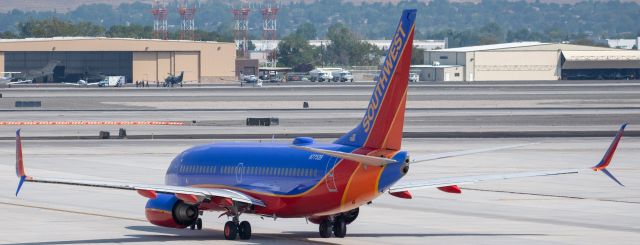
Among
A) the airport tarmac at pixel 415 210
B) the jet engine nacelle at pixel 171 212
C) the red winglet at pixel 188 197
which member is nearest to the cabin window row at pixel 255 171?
the jet engine nacelle at pixel 171 212

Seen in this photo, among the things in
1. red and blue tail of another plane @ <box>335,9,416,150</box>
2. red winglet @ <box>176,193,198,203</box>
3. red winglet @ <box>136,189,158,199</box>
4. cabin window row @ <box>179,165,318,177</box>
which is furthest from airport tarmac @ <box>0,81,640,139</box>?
red and blue tail of another plane @ <box>335,9,416,150</box>

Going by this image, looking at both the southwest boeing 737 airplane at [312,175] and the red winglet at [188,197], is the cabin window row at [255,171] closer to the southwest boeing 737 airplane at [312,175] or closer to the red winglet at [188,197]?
the southwest boeing 737 airplane at [312,175]

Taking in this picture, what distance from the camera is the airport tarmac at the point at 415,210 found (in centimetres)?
4056

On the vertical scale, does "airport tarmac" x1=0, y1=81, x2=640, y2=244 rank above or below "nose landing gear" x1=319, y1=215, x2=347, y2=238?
below

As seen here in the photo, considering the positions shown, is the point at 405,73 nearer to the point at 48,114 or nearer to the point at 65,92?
the point at 48,114

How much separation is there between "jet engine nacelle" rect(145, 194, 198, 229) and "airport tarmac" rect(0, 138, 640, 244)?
0.58m

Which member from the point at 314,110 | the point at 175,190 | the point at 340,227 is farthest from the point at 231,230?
the point at 314,110

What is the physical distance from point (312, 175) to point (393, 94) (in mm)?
3538

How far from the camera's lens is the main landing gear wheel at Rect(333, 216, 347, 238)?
39531mm

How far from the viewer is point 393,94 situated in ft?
119

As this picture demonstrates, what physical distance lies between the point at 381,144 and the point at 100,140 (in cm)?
5868

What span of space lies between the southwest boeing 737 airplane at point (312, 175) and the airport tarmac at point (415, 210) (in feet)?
3.45

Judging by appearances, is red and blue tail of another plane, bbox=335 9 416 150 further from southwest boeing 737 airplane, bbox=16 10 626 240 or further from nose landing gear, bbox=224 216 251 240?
nose landing gear, bbox=224 216 251 240

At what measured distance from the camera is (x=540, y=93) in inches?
7116
